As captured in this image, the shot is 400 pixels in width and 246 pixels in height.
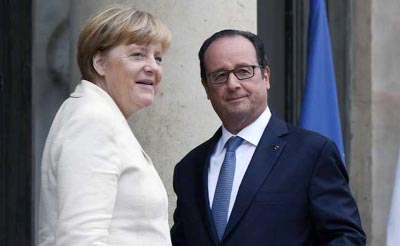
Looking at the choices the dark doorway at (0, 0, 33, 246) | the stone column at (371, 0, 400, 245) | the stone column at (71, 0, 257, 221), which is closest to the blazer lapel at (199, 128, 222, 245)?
the stone column at (71, 0, 257, 221)

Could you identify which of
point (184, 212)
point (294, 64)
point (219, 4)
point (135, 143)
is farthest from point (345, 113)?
point (135, 143)

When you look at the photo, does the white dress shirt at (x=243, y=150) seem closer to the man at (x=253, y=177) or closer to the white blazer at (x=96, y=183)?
the man at (x=253, y=177)

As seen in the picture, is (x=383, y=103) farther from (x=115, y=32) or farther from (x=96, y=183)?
(x=96, y=183)

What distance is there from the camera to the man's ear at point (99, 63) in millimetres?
4172

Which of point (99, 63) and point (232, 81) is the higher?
point (99, 63)

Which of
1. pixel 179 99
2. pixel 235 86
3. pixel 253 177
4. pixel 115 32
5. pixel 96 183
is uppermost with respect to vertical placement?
pixel 115 32

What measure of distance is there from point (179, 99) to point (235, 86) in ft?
3.86

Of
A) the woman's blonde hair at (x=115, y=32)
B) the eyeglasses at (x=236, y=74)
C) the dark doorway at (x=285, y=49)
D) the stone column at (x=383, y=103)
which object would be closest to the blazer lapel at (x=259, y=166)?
the eyeglasses at (x=236, y=74)

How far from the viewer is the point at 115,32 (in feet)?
13.5

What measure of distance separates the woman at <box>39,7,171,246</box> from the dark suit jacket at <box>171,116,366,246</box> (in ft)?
2.63

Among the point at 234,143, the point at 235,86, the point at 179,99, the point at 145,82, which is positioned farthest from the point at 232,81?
the point at 179,99

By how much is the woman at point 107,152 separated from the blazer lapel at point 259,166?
0.79 m

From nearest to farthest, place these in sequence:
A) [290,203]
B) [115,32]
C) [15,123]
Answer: [115,32], [290,203], [15,123]

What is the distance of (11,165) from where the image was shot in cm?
653
